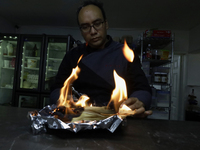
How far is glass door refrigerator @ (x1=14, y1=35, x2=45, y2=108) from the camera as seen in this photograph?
3.43 metres

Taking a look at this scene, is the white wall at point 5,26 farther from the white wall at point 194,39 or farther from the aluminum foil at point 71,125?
the white wall at point 194,39

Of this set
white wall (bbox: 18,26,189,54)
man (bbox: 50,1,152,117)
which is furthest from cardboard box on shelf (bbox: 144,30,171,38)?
man (bbox: 50,1,152,117)

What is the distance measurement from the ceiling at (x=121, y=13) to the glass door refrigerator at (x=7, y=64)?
637mm

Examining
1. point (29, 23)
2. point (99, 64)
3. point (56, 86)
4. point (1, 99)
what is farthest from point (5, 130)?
point (29, 23)

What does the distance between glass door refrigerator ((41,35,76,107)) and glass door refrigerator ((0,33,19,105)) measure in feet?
2.55

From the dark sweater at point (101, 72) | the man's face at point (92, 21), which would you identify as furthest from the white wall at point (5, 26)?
the man's face at point (92, 21)

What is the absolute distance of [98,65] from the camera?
4.02ft

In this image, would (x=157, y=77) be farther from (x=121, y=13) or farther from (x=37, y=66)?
(x=37, y=66)

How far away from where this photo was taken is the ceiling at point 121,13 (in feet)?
9.16

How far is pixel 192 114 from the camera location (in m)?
3.38

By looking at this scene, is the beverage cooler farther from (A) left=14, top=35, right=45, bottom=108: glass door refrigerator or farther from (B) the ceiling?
(B) the ceiling

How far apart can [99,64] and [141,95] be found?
484mm

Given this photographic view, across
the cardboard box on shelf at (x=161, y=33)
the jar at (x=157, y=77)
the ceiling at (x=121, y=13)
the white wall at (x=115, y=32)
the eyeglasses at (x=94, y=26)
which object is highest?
the ceiling at (x=121, y=13)

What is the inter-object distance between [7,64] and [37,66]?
76 centimetres
